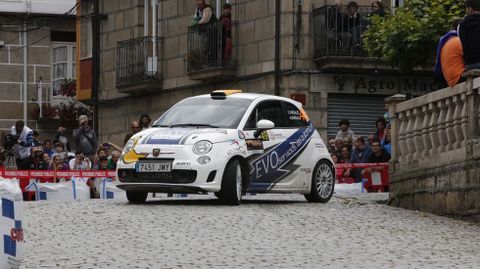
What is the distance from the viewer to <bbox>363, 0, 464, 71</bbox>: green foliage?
990 inches

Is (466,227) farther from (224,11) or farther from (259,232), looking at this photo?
(224,11)

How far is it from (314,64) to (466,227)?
1441 cm

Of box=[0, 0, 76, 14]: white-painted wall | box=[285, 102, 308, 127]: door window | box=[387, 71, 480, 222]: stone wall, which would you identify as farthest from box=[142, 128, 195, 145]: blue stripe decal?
box=[0, 0, 76, 14]: white-painted wall

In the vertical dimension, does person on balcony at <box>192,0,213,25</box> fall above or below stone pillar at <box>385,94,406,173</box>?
above

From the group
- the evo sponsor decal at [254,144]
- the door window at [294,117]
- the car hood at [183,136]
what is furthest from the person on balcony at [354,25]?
the car hood at [183,136]

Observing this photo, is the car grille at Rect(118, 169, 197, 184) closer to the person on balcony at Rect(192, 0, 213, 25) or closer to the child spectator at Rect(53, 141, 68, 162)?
the child spectator at Rect(53, 141, 68, 162)

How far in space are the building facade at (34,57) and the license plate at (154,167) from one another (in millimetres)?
25903

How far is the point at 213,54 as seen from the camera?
120ft

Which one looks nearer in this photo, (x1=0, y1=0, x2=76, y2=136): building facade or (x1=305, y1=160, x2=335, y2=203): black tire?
(x1=305, y1=160, x2=335, y2=203): black tire

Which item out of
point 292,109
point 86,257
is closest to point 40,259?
point 86,257

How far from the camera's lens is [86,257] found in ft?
53.2

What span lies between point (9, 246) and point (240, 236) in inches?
182

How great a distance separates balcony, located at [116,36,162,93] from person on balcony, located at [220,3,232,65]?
3.65 m

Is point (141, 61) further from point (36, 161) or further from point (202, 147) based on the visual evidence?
point (202, 147)
